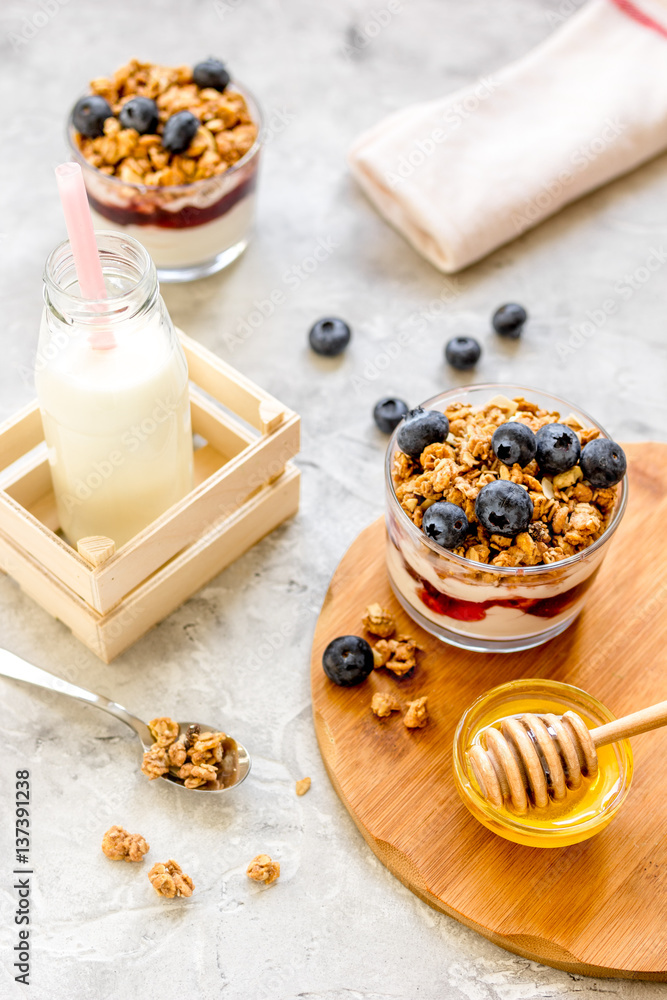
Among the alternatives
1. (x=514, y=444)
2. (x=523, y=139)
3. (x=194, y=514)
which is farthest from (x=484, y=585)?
(x=523, y=139)

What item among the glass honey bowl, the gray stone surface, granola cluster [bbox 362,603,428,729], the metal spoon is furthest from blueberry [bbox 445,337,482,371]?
the metal spoon

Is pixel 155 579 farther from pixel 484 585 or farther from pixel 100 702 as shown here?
pixel 484 585

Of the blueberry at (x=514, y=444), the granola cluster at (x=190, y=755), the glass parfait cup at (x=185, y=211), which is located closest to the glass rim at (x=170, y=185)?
the glass parfait cup at (x=185, y=211)

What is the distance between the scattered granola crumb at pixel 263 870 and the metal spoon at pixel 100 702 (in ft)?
0.36

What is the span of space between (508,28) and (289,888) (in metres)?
2.07

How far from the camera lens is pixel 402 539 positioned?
138 centimetres

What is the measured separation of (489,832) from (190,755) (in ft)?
1.36

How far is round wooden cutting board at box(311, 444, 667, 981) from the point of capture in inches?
49.1

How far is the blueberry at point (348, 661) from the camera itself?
1.42 meters

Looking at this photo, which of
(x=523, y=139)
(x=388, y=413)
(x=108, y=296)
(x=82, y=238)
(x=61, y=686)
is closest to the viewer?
(x=82, y=238)

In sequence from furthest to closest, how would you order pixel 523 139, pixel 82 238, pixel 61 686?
pixel 523 139
pixel 61 686
pixel 82 238

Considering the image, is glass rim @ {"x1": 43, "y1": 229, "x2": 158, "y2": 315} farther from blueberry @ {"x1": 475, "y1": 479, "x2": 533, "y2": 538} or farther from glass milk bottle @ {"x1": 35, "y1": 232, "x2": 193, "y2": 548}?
blueberry @ {"x1": 475, "y1": 479, "x2": 533, "y2": 538}

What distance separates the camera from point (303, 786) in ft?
4.57

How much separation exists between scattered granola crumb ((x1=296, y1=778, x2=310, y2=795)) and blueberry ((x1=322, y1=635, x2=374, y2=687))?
141mm
